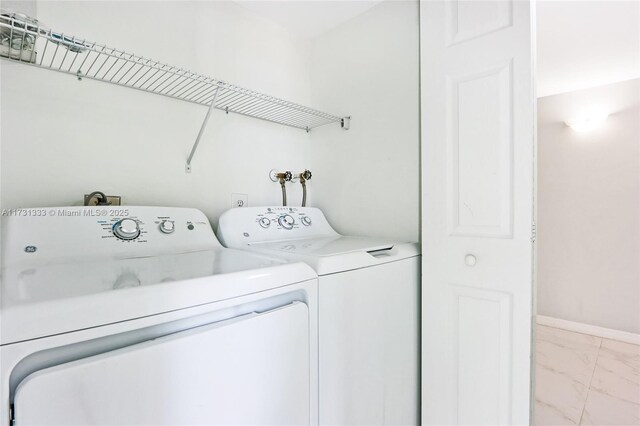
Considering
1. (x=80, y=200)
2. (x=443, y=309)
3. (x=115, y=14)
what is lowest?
(x=443, y=309)

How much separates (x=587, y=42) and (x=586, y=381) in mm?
2490

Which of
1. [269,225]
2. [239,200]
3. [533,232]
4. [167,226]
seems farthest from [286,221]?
[533,232]

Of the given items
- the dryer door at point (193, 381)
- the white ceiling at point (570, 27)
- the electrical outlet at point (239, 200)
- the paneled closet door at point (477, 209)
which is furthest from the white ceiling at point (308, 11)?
the dryer door at point (193, 381)

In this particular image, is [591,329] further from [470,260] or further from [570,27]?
[470,260]

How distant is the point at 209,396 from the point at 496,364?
1069 millimetres

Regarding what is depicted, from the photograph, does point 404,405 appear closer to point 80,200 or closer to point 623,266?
point 80,200

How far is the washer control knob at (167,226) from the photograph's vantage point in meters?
1.21

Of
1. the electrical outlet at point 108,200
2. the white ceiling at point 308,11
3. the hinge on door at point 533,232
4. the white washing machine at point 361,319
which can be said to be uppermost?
the white ceiling at point 308,11

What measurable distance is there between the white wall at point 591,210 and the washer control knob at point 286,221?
3198 mm

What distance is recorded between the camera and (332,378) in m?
0.99

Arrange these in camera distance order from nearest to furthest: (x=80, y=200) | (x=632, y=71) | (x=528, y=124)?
(x=528, y=124), (x=80, y=200), (x=632, y=71)

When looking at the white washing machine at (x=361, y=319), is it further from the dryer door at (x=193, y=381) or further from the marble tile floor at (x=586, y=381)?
the marble tile floor at (x=586, y=381)

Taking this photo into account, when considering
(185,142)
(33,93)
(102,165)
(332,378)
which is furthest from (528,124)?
(33,93)

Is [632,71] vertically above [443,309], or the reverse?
[632,71]
